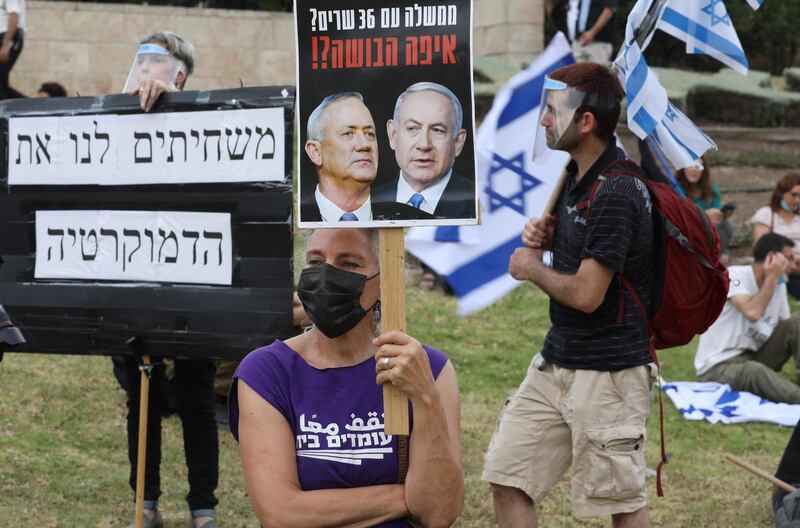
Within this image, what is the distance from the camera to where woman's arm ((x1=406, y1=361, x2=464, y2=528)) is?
9.86 feet

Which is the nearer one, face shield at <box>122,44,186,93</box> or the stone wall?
Result: face shield at <box>122,44,186,93</box>

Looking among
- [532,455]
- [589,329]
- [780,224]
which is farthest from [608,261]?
[780,224]

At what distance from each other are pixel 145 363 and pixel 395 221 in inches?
91.4

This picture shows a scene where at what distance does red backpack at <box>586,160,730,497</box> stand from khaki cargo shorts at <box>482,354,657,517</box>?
216 mm

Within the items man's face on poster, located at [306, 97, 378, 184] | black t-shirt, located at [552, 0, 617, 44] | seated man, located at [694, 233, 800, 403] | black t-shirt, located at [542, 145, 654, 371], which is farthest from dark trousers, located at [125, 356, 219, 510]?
black t-shirt, located at [552, 0, 617, 44]

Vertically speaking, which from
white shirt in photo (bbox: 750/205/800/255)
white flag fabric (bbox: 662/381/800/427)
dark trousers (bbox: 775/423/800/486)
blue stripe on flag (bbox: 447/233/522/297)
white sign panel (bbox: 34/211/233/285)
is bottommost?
white flag fabric (bbox: 662/381/800/427)

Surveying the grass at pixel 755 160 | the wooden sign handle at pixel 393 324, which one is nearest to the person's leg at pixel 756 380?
the wooden sign handle at pixel 393 324

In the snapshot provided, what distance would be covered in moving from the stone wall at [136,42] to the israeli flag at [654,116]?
39.2ft

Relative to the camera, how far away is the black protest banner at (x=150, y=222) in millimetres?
4859

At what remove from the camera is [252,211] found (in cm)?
486

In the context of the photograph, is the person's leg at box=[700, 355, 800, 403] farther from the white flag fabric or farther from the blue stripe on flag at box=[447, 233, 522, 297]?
the blue stripe on flag at box=[447, 233, 522, 297]

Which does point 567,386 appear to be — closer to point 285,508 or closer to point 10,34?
point 285,508

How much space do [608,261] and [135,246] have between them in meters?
1.91

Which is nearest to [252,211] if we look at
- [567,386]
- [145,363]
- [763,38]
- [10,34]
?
[145,363]
